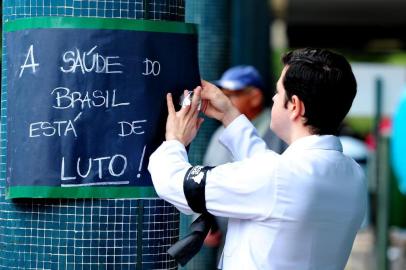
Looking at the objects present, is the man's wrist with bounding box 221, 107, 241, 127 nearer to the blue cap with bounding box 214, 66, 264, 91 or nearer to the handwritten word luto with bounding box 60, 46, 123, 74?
the handwritten word luto with bounding box 60, 46, 123, 74

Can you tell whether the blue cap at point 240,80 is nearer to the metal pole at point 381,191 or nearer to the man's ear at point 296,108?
the metal pole at point 381,191

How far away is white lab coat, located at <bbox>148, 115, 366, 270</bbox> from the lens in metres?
3.27

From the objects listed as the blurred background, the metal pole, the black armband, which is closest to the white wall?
the blurred background

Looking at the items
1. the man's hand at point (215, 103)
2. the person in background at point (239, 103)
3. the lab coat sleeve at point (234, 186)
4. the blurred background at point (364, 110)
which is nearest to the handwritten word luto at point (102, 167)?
the lab coat sleeve at point (234, 186)

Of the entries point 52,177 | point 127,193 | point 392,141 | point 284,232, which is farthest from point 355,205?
point 392,141

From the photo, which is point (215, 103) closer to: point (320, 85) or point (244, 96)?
point (320, 85)

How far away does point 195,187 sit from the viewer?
10.9ft

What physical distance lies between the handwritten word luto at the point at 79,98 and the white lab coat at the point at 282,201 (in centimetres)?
31

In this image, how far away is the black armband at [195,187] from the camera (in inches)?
130

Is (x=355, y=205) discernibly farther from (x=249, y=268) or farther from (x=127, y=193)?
(x=127, y=193)

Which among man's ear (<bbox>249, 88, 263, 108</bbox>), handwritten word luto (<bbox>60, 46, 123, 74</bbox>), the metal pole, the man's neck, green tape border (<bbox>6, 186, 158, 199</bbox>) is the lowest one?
the metal pole

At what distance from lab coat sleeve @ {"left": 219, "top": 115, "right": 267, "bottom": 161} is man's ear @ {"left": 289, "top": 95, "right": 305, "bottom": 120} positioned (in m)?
0.51

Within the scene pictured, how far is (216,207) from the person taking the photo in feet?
10.9

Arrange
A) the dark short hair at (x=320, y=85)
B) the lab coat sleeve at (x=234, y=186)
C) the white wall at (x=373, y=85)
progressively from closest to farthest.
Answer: the lab coat sleeve at (x=234, y=186) → the dark short hair at (x=320, y=85) → the white wall at (x=373, y=85)
